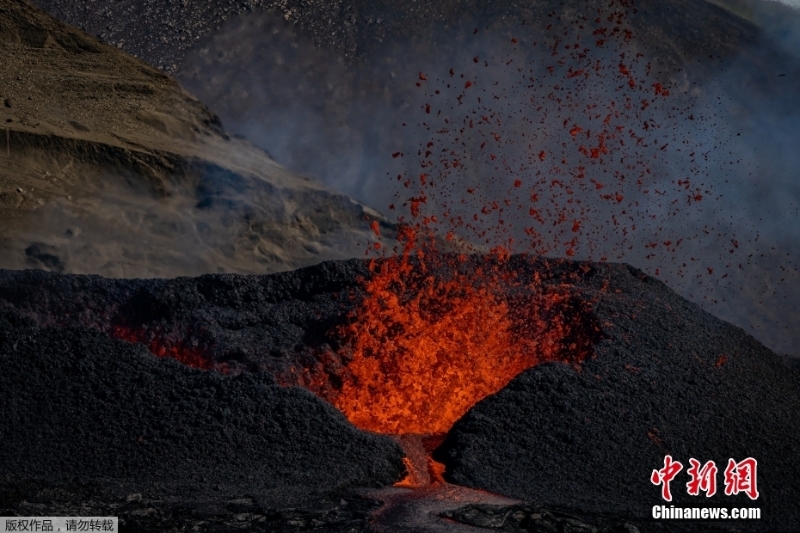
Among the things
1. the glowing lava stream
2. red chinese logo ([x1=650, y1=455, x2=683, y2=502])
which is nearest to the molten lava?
the glowing lava stream

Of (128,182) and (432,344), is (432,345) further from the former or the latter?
(128,182)

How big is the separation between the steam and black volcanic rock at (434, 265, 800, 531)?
842 cm

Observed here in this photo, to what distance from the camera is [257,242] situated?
13094 millimetres

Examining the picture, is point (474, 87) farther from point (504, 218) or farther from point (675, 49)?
point (675, 49)

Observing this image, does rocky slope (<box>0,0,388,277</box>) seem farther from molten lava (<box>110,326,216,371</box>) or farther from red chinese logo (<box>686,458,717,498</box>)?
red chinese logo (<box>686,458,717,498</box>)

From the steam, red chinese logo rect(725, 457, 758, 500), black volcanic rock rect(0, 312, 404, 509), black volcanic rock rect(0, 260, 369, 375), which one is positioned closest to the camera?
black volcanic rock rect(0, 312, 404, 509)

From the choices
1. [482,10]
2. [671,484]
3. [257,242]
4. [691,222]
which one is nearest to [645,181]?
[691,222]

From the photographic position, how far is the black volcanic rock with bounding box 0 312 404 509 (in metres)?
6.10

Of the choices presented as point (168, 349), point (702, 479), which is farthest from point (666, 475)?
point (168, 349)

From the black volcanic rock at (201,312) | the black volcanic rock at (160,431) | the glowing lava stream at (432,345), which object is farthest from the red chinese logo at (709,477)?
the black volcanic rock at (201,312)

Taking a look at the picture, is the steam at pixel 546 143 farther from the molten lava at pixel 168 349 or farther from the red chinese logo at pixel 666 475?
the red chinese logo at pixel 666 475

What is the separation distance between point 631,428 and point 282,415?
102 inches

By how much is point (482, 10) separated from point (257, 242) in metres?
9.20

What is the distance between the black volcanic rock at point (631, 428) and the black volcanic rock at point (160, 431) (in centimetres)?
82
